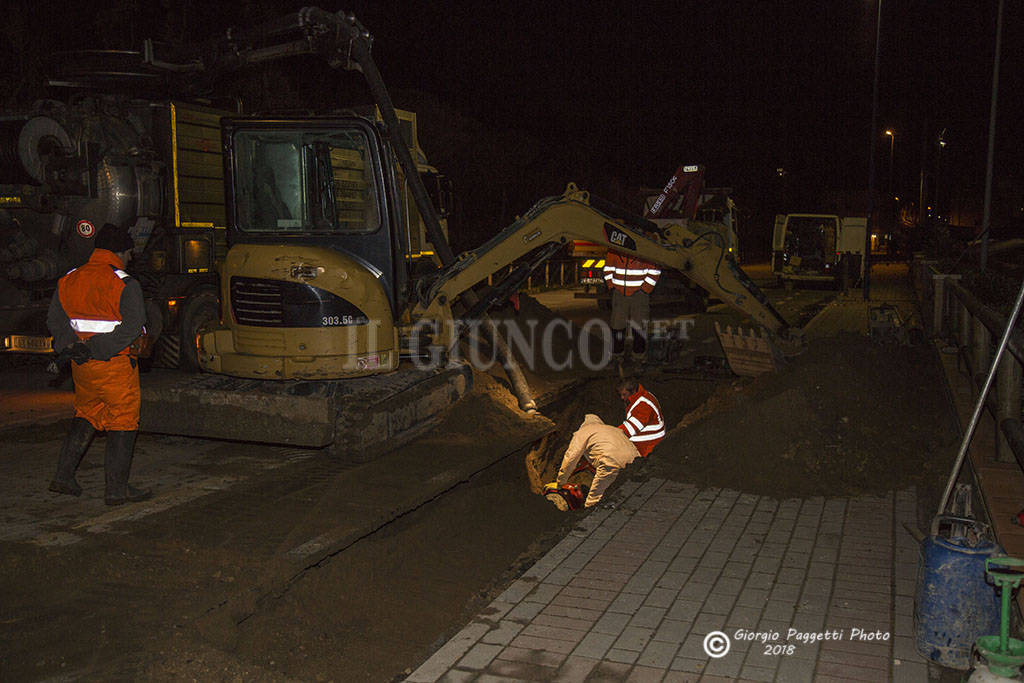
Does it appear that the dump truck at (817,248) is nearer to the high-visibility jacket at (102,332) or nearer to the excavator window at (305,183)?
the excavator window at (305,183)

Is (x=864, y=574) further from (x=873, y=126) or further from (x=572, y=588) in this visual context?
(x=873, y=126)

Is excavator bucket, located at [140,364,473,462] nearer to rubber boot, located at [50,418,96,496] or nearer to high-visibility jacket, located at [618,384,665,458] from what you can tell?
rubber boot, located at [50,418,96,496]

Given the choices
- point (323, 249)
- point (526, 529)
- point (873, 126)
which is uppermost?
point (873, 126)

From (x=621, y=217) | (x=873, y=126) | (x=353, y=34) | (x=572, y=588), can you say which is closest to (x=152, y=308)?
(x=353, y=34)

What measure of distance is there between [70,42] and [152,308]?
15760 mm

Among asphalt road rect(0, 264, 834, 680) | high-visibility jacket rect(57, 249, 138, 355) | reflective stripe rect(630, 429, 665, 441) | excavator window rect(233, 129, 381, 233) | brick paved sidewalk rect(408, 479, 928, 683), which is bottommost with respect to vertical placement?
asphalt road rect(0, 264, 834, 680)

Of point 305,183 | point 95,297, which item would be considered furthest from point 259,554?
point 305,183

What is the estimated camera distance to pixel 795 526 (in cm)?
572

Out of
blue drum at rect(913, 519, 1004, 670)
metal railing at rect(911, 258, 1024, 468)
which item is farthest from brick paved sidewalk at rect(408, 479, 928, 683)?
metal railing at rect(911, 258, 1024, 468)

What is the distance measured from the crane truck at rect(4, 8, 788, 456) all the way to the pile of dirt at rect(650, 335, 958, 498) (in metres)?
2.51

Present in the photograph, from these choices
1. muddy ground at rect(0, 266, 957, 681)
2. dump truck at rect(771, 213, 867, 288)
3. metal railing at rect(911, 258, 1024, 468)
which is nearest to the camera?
muddy ground at rect(0, 266, 957, 681)

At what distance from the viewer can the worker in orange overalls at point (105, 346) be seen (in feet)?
19.7

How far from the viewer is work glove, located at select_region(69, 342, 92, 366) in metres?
5.91

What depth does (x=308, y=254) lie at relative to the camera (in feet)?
24.8
